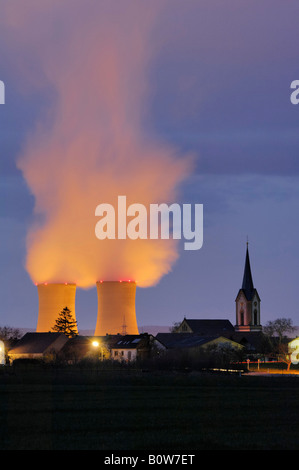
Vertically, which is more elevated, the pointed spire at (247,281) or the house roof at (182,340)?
the pointed spire at (247,281)

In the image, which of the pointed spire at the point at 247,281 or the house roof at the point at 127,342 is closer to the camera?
the house roof at the point at 127,342

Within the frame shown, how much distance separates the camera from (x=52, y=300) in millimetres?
91250

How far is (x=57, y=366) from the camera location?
67.7 metres

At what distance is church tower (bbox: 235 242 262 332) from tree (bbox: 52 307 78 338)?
5518 centimetres

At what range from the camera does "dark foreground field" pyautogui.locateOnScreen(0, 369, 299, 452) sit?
20109 mm

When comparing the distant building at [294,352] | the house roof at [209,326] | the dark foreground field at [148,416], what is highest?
the house roof at [209,326]

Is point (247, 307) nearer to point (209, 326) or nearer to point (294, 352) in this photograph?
point (209, 326)

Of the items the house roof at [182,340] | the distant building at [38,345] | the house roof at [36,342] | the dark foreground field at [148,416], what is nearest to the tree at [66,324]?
the house roof at [36,342]

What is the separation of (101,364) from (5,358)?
112ft

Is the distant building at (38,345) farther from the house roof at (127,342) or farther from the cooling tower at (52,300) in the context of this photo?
the house roof at (127,342)

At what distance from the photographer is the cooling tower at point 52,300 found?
90.2 meters

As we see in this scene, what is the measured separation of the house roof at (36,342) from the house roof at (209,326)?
188 ft
